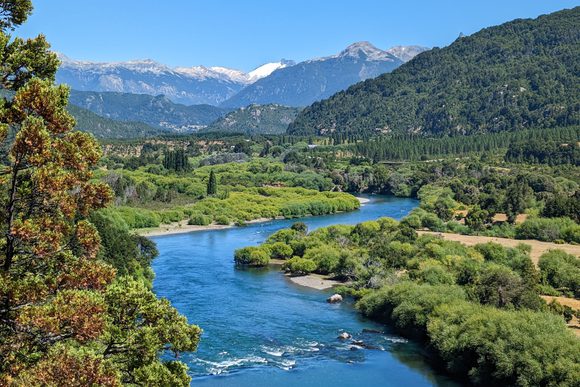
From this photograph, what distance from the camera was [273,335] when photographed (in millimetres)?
48500

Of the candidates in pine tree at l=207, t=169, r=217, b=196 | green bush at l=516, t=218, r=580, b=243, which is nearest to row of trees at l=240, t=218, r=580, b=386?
green bush at l=516, t=218, r=580, b=243

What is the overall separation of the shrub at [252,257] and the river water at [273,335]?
138 cm

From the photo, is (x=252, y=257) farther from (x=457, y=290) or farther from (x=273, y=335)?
(x=457, y=290)

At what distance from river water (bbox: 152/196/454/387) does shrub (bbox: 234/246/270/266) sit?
4.53 feet

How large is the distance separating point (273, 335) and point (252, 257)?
27764mm

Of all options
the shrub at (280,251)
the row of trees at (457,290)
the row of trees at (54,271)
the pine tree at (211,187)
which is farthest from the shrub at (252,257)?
the row of trees at (54,271)

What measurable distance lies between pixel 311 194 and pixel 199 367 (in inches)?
4106

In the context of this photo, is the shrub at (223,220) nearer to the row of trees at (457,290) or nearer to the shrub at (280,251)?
the row of trees at (457,290)

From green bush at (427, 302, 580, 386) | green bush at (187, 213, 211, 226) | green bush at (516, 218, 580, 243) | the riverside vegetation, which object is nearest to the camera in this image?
the riverside vegetation

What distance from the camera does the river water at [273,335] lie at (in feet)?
134

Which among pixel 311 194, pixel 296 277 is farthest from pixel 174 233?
pixel 311 194

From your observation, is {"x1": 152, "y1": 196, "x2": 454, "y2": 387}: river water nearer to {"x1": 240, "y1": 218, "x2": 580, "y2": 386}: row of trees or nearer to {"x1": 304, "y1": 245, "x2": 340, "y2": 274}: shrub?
{"x1": 240, "y1": 218, "x2": 580, "y2": 386}: row of trees

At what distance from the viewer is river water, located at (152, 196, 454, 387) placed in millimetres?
40812

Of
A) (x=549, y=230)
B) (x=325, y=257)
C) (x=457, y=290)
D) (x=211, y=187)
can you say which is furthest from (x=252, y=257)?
(x=211, y=187)
